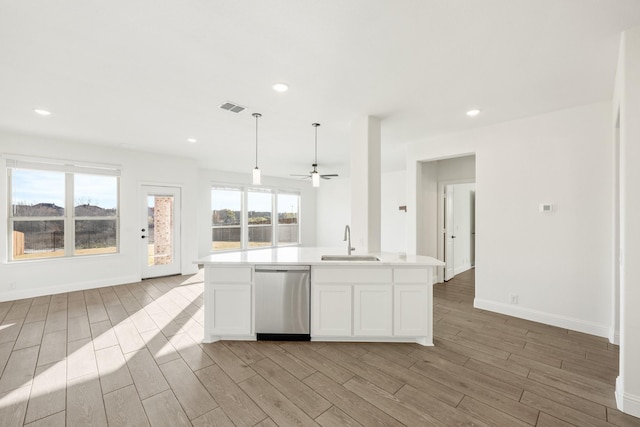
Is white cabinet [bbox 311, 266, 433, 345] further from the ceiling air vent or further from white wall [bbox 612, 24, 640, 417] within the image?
the ceiling air vent

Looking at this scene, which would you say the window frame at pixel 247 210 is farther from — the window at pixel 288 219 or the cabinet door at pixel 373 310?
the cabinet door at pixel 373 310

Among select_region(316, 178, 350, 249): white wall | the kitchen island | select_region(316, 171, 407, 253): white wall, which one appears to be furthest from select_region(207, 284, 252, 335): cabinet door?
select_region(316, 178, 350, 249): white wall

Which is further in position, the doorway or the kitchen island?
the doorway

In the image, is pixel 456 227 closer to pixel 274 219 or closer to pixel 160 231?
pixel 274 219

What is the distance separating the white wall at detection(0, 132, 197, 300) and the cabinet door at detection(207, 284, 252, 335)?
12.2 feet

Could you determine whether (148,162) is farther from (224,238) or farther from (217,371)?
(217,371)

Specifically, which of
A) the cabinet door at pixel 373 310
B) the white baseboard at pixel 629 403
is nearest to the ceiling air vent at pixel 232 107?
the cabinet door at pixel 373 310

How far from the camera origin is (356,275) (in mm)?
2959

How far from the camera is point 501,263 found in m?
3.89

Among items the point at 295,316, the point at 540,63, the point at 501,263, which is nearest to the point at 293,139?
the point at 295,316

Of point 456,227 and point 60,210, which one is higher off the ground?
point 60,210

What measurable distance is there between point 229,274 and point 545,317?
3.99 meters

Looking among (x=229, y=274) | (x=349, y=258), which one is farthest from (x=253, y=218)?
(x=349, y=258)

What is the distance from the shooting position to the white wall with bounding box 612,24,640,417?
1923mm
